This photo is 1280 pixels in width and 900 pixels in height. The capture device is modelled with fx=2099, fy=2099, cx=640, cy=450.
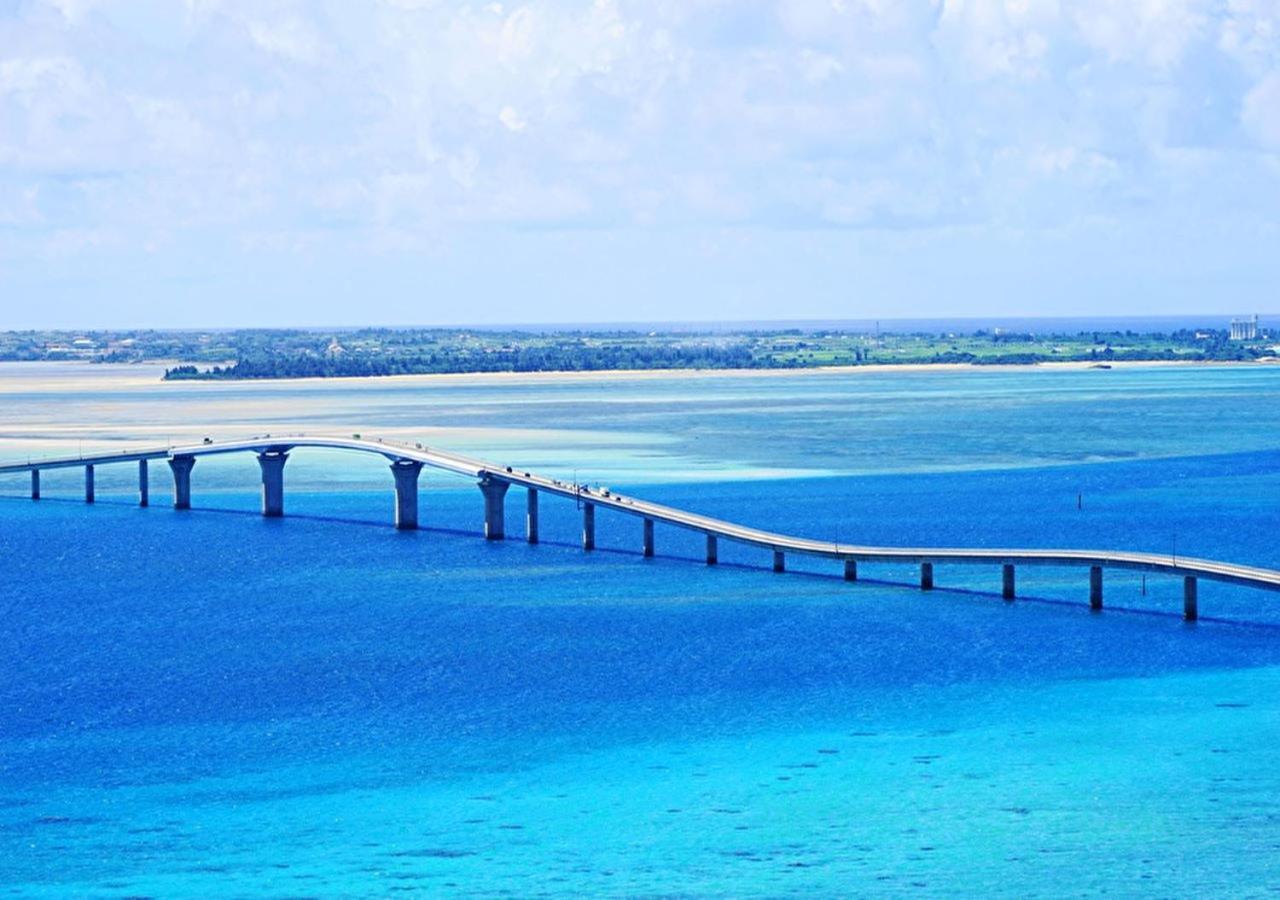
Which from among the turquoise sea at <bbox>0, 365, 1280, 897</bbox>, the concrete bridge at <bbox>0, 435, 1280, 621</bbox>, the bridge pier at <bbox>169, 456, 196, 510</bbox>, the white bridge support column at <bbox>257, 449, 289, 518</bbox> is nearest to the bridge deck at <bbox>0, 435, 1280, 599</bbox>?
the concrete bridge at <bbox>0, 435, 1280, 621</bbox>

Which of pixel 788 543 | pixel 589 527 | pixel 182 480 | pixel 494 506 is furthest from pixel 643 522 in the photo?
pixel 182 480

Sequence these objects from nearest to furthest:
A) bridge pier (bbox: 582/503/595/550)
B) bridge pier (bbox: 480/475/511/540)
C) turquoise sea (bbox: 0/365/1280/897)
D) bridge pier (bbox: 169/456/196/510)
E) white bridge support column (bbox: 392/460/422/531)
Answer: turquoise sea (bbox: 0/365/1280/897), bridge pier (bbox: 582/503/595/550), bridge pier (bbox: 480/475/511/540), white bridge support column (bbox: 392/460/422/531), bridge pier (bbox: 169/456/196/510)

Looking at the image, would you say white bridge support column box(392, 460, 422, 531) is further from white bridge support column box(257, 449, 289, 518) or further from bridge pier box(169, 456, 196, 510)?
bridge pier box(169, 456, 196, 510)

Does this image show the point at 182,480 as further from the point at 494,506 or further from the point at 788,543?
the point at 788,543

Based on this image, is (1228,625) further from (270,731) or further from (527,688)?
(270,731)

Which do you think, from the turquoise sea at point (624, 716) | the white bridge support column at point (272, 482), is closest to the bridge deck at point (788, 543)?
the turquoise sea at point (624, 716)

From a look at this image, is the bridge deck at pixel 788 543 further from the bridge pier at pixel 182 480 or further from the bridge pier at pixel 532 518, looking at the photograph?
the bridge pier at pixel 532 518
